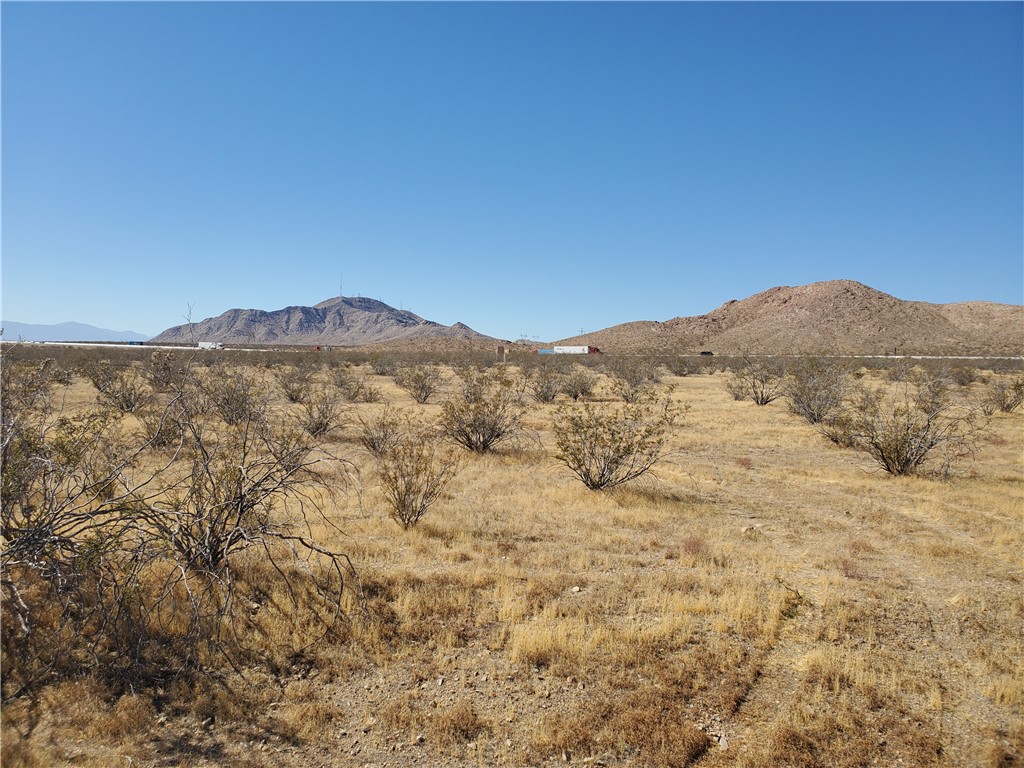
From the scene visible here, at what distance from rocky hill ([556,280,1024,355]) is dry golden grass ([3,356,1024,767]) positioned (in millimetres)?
66973

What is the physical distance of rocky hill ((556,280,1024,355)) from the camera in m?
80.9

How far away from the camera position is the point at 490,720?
12.7ft

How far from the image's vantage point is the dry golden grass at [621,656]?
140 inches

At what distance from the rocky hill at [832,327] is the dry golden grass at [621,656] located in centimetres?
6697

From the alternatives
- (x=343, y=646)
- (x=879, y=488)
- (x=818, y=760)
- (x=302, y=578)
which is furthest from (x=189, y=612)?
(x=879, y=488)

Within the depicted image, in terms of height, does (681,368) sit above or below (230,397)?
above

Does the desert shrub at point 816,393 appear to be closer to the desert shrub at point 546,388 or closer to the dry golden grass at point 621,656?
the desert shrub at point 546,388

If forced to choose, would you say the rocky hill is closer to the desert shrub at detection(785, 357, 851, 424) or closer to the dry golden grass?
the desert shrub at detection(785, 357, 851, 424)

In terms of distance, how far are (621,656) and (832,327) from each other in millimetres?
101504

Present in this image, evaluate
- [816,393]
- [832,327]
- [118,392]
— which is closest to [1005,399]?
[816,393]

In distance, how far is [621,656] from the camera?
4566mm

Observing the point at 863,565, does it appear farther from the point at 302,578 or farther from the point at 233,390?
the point at 233,390

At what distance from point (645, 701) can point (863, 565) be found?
169 inches

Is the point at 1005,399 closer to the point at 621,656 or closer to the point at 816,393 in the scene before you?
the point at 816,393
